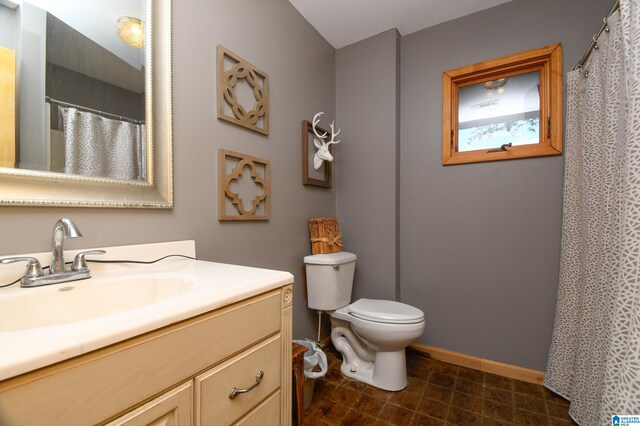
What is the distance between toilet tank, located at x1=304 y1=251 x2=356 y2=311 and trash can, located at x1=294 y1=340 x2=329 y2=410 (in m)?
0.27

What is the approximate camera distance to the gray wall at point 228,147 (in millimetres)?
932

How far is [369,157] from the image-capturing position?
7.13 ft

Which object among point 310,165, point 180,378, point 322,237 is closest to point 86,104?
point 180,378

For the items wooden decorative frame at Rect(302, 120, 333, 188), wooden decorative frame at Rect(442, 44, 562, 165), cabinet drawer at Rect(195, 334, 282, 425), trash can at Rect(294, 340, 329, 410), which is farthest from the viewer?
wooden decorative frame at Rect(302, 120, 333, 188)

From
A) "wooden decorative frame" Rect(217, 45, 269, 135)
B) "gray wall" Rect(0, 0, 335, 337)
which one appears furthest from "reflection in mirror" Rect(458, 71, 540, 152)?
"wooden decorative frame" Rect(217, 45, 269, 135)

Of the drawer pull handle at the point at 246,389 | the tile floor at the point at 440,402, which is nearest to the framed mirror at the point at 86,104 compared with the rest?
the drawer pull handle at the point at 246,389

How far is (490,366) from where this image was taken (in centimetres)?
182

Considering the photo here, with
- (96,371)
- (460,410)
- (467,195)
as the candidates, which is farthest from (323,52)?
(460,410)

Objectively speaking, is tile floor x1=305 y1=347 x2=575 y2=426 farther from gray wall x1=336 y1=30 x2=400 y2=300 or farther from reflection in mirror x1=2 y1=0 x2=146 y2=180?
reflection in mirror x1=2 y1=0 x2=146 y2=180

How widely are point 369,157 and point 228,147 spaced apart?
117cm

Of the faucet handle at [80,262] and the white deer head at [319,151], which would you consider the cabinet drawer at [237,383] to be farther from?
the white deer head at [319,151]

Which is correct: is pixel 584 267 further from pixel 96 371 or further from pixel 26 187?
pixel 26 187

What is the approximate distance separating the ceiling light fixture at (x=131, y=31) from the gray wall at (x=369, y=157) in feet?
5.02

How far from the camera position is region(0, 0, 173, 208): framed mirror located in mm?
785
